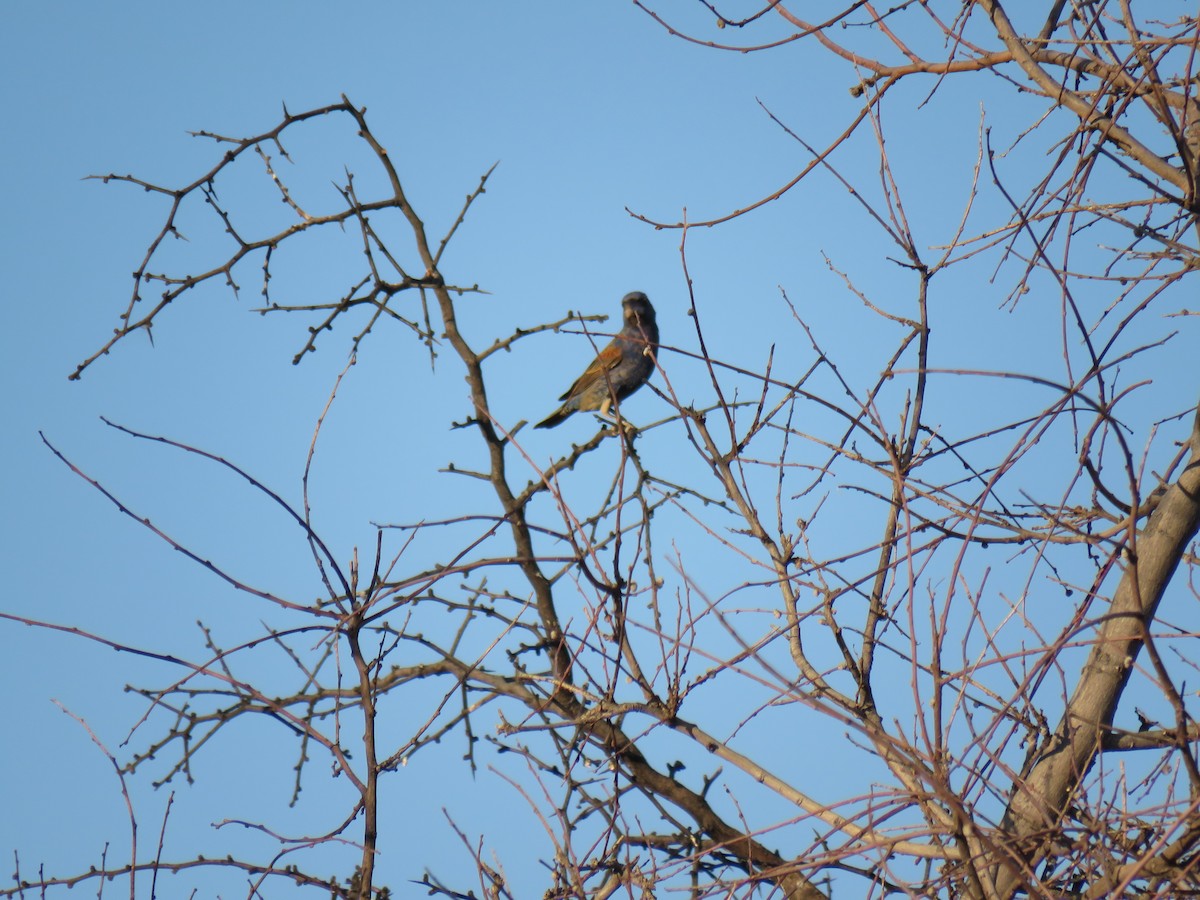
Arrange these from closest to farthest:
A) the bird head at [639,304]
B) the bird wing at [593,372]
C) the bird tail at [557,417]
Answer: the bird wing at [593,372] → the bird tail at [557,417] → the bird head at [639,304]

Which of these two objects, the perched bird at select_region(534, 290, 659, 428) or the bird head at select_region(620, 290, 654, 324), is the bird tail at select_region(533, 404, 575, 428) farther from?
the bird head at select_region(620, 290, 654, 324)

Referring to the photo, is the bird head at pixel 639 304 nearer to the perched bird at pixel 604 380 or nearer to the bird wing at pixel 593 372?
the perched bird at pixel 604 380

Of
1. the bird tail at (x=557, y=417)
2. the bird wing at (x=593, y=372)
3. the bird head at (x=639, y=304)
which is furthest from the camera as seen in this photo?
the bird head at (x=639, y=304)

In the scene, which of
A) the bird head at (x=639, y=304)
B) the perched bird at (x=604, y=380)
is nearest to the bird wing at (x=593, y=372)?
the perched bird at (x=604, y=380)

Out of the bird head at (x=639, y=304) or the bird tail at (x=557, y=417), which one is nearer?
the bird tail at (x=557, y=417)

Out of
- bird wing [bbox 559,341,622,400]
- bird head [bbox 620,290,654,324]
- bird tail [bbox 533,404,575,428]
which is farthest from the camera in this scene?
bird head [bbox 620,290,654,324]

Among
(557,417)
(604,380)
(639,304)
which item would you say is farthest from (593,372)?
(639,304)

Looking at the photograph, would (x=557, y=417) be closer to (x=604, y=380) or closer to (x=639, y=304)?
(x=604, y=380)

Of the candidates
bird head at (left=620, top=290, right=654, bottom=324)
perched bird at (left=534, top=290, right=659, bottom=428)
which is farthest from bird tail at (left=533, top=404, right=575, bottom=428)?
bird head at (left=620, top=290, right=654, bottom=324)

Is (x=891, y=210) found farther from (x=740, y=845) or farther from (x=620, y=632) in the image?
(x=740, y=845)

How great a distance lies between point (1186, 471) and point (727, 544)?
51.9 inches

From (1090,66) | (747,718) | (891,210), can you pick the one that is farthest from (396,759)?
(1090,66)

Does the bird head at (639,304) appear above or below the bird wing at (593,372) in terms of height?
above

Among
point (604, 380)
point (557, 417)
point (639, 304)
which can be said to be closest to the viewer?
point (604, 380)
